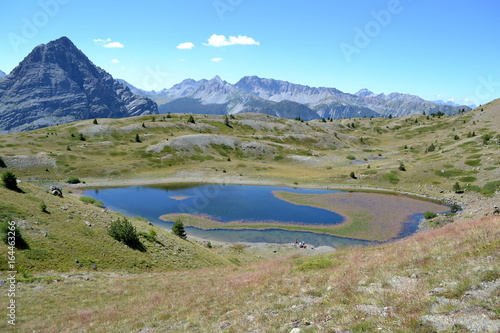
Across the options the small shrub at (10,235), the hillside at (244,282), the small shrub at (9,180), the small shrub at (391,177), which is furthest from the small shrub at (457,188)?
the small shrub at (9,180)

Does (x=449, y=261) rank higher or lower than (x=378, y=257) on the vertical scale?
higher

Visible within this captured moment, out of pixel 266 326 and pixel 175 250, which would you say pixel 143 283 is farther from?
pixel 266 326

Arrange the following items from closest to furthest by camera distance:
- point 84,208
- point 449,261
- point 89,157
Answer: point 449,261, point 84,208, point 89,157

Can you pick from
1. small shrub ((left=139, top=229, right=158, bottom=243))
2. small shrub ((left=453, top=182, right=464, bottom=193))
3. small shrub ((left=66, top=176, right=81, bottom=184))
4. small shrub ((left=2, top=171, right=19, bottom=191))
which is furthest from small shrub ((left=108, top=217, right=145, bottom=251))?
small shrub ((left=453, top=182, right=464, bottom=193))

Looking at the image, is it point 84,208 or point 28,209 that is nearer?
point 28,209

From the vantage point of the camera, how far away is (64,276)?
68.3 feet

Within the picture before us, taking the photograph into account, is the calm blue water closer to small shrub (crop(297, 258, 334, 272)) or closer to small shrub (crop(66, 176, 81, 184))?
small shrub (crop(66, 176, 81, 184))

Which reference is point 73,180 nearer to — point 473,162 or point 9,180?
point 9,180

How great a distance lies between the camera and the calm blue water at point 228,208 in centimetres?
5331

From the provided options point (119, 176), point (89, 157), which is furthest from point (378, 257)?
point (89, 157)

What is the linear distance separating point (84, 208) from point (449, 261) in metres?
37.4

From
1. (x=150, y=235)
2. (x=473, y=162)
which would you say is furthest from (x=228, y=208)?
(x=473, y=162)

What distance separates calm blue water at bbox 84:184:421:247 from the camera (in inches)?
2099

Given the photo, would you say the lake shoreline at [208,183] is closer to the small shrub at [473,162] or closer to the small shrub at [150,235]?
the small shrub at [473,162]
